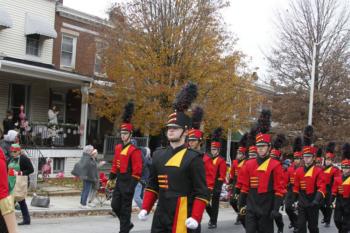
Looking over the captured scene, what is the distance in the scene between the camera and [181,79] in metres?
21.9

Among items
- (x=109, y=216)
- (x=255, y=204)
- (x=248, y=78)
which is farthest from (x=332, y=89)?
(x=255, y=204)

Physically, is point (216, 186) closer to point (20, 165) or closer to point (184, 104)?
point (20, 165)

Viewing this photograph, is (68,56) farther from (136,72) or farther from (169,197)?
(169,197)

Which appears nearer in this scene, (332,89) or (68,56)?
(68,56)

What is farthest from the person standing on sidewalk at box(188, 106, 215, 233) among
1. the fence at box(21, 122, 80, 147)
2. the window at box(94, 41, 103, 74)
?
the window at box(94, 41, 103, 74)

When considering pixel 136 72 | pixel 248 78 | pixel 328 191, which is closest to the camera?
pixel 328 191

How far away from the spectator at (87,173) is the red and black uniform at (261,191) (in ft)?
21.9

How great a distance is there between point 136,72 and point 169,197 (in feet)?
50.7

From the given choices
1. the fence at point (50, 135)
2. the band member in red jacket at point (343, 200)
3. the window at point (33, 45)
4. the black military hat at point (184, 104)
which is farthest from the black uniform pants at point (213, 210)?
the window at point (33, 45)

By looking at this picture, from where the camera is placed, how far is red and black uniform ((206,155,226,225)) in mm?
13711

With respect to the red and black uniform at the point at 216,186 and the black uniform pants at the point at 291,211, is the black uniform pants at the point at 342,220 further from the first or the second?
the red and black uniform at the point at 216,186

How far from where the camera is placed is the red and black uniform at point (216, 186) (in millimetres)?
13711

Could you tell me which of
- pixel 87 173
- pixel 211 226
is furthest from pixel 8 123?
pixel 211 226

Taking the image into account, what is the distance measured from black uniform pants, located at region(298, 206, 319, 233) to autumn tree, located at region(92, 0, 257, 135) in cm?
1113
